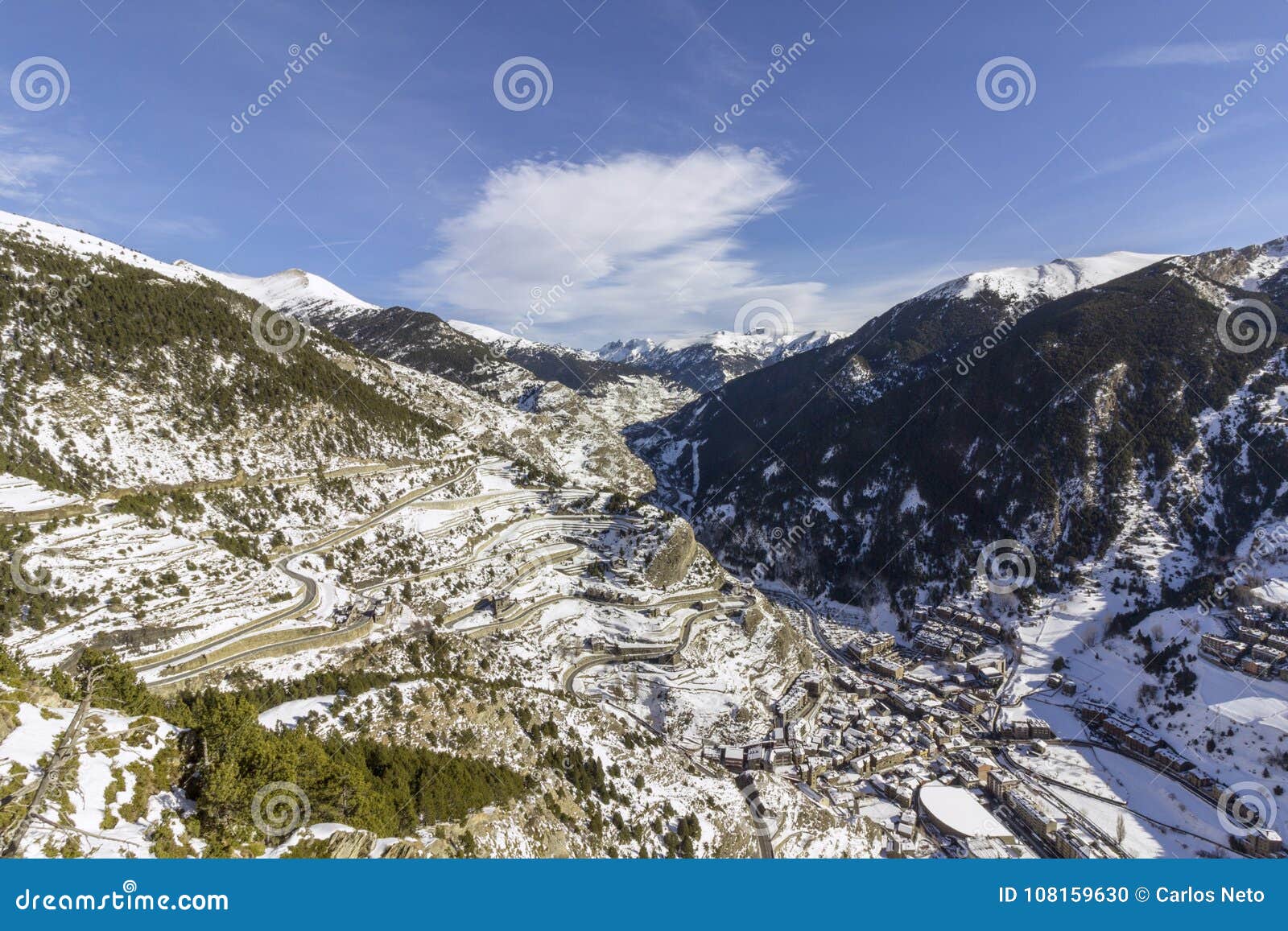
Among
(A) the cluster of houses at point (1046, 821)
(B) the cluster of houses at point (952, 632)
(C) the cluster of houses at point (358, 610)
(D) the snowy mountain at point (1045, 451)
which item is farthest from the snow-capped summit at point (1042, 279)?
(C) the cluster of houses at point (358, 610)

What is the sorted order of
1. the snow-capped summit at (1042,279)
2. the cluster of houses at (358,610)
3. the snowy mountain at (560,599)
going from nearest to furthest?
the snowy mountain at (560,599)
the cluster of houses at (358,610)
the snow-capped summit at (1042,279)

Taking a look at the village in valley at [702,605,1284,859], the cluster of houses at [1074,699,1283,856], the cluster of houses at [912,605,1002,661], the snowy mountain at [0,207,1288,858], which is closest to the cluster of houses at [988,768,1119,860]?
the village in valley at [702,605,1284,859]

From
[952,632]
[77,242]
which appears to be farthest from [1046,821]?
[77,242]

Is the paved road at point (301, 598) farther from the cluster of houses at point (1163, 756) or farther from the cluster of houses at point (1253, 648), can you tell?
the cluster of houses at point (1253, 648)

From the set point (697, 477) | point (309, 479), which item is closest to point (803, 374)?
point (697, 477)

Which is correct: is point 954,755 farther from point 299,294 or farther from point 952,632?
point 299,294

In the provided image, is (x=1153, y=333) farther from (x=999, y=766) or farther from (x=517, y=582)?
(x=517, y=582)
